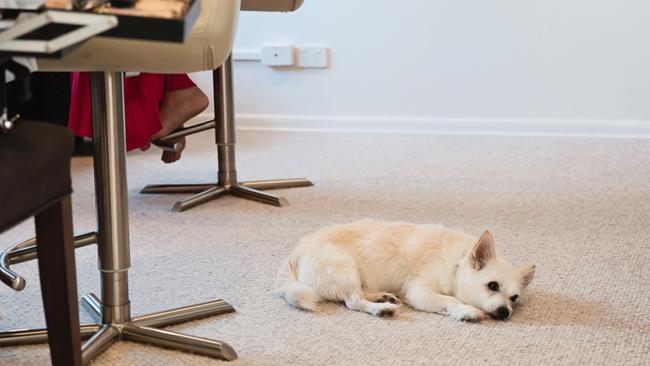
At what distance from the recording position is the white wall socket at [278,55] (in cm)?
390

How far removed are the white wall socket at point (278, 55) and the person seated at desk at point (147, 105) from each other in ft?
3.56

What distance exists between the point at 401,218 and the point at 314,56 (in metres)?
1.49

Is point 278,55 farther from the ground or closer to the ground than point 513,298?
farther from the ground

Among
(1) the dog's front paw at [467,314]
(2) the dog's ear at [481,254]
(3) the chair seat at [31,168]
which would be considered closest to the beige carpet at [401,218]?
(1) the dog's front paw at [467,314]

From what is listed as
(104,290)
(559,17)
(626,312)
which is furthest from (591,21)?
(104,290)

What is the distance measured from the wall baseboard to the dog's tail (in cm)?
200

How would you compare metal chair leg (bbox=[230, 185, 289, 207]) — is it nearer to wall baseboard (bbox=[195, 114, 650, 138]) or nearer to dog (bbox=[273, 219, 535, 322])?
dog (bbox=[273, 219, 535, 322])

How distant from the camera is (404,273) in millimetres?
1924

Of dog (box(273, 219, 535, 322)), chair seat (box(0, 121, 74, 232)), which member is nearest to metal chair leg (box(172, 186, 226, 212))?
dog (box(273, 219, 535, 322))

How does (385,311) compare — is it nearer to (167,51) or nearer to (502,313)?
(502,313)

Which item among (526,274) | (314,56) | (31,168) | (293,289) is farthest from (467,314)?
(314,56)

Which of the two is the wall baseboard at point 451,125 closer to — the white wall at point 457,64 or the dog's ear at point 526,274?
the white wall at point 457,64

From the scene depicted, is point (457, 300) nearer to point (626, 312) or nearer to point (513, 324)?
point (513, 324)

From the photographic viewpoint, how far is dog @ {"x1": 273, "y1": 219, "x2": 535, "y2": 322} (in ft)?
6.05
